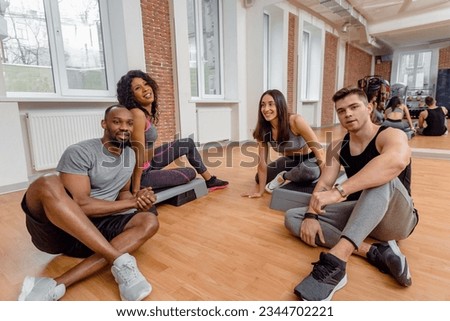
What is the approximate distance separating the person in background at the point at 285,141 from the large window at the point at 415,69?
2.52 metres

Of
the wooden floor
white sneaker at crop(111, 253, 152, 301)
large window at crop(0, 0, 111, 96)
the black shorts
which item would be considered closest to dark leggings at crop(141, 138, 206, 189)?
the wooden floor

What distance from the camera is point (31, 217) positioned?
1.27 meters

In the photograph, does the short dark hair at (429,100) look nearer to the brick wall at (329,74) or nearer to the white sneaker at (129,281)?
the brick wall at (329,74)

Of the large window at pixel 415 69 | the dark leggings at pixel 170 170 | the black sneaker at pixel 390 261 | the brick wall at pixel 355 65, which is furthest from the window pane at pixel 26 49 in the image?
the large window at pixel 415 69

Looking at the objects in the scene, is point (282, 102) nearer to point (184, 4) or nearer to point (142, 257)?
point (142, 257)

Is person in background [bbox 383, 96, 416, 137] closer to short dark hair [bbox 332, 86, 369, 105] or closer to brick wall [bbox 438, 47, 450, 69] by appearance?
brick wall [bbox 438, 47, 450, 69]

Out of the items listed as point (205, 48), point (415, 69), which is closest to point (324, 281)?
point (415, 69)

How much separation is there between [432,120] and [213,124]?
393 cm

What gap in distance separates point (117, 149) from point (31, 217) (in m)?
0.51

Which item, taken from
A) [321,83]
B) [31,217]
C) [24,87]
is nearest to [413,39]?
[321,83]

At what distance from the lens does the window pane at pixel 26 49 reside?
3.21 m

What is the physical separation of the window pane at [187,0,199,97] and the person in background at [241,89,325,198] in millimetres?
3416

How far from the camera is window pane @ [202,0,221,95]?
564 cm

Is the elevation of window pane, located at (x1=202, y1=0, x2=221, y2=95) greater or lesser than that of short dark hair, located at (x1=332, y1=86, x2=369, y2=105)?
greater
